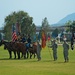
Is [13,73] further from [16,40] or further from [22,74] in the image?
[16,40]

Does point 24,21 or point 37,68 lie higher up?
point 24,21

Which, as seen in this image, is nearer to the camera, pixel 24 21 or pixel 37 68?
pixel 37 68

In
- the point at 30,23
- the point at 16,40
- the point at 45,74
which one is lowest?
the point at 45,74

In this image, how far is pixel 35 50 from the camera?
38.0m

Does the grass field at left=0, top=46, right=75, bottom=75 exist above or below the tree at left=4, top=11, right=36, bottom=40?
below

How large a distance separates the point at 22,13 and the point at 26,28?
578 centimetres

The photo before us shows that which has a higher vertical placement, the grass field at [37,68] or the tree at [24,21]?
the tree at [24,21]

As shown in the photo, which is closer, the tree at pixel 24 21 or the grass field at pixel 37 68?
the grass field at pixel 37 68

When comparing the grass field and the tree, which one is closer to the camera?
the grass field

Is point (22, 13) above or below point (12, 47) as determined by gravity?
above

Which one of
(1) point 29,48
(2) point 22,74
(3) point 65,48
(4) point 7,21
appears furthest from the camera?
(4) point 7,21

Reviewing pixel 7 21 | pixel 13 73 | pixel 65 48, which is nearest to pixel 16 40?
pixel 65 48

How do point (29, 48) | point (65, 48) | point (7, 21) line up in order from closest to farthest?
1. point (65, 48)
2. point (29, 48)
3. point (7, 21)

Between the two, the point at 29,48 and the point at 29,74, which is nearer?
the point at 29,74
